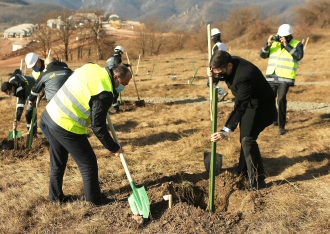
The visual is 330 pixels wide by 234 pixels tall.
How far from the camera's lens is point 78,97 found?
281 centimetres

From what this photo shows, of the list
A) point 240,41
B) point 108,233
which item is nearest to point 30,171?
point 108,233

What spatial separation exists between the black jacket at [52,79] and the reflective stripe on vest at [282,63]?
10.8ft

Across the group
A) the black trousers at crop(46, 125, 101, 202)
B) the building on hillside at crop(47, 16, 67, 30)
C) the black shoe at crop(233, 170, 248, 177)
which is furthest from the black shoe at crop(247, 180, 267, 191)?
the building on hillside at crop(47, 16, 67, 30)

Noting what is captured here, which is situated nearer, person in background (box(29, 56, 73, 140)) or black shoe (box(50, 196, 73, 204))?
black shoe (box(50, 196, 73, 204))

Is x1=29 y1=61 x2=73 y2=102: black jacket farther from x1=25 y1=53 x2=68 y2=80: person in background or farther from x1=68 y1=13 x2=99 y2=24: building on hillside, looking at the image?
x1=68 y1=13 x2=99 y2=24: building on hillside

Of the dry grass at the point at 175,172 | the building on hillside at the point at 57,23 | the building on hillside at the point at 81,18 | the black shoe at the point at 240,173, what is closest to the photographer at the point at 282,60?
the dry grass at the point at 175,172

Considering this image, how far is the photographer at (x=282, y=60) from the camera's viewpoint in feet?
16.8

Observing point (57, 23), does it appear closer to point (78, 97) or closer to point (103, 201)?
point (103, 201)

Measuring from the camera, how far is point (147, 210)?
2.98 meters

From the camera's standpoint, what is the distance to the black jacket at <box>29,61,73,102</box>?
4.14 metres

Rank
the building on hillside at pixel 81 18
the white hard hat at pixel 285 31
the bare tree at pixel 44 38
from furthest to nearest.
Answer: the building on hillside at pixel 81 18, the bare tree at pixel 44 38, the white hard hat at pixel 285 31

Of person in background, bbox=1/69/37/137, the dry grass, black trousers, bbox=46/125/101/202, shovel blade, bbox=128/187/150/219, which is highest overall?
person in background, bbox=1/69/37/137

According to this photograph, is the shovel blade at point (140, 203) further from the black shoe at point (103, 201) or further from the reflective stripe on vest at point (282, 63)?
the reflective stripe on vest at point (282, 63)

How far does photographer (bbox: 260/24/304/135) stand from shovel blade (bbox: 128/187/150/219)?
129 inches
